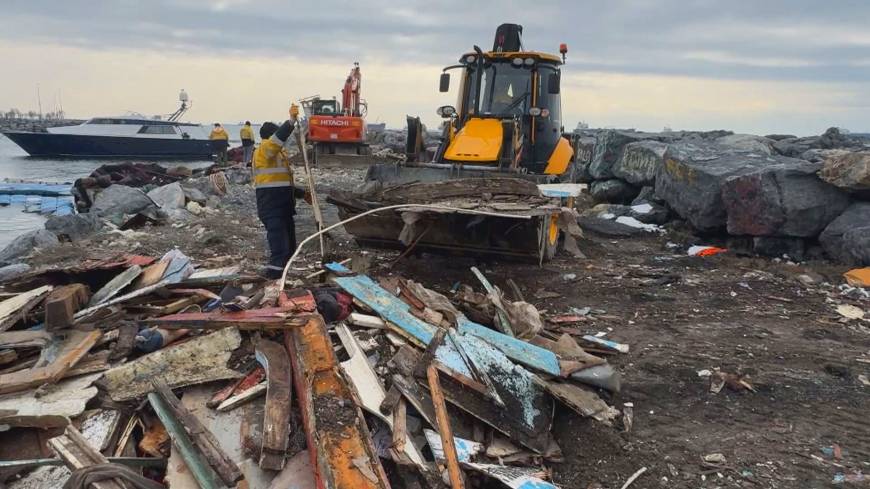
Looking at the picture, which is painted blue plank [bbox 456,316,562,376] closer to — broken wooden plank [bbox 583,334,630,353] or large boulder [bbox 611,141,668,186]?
broken wooden plank [bbox 583,334,630,353]

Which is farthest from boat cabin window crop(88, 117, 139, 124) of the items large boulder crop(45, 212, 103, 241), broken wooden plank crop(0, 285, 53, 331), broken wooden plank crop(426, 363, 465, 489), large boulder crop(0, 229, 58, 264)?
broken wooden plank crop(426, 363, 465, 489)

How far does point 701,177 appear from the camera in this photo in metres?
9.13

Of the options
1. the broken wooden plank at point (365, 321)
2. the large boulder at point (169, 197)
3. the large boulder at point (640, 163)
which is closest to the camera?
the broken wooden plank at point (365, 321)

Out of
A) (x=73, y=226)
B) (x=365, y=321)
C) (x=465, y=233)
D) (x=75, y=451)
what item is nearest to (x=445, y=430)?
(x=365, y=321)

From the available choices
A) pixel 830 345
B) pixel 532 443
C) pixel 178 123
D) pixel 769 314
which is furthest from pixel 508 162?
pixel 178 123

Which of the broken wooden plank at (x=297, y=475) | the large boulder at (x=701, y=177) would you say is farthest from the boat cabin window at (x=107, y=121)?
the broken wooden plank at (x=297, y=475)

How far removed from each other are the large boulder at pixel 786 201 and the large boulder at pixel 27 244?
10478mm

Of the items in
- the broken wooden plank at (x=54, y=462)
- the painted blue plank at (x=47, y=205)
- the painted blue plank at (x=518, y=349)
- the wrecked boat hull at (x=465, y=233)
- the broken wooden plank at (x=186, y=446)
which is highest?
the wrecked boat hull at (x=465, y=233)

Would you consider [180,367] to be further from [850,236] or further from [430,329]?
[850,236]

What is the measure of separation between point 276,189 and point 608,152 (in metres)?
9.72

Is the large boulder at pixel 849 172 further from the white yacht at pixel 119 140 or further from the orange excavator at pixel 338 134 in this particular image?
the white yacht at pixel 119 140

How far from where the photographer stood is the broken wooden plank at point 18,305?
4.19 metres

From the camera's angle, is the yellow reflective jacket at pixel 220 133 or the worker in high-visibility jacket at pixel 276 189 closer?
the worker in high-visibility jacket at pixel 276 189

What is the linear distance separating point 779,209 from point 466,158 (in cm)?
451
